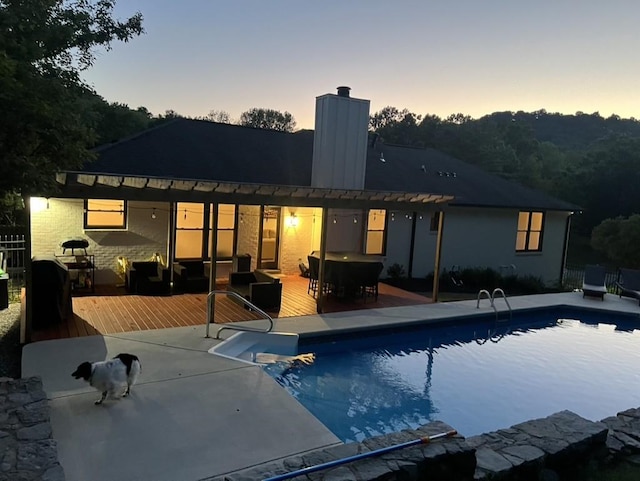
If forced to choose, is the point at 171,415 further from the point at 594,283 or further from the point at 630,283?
the point at 630,283

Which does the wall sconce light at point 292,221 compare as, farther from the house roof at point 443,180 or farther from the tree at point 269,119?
the tree at point 269,119

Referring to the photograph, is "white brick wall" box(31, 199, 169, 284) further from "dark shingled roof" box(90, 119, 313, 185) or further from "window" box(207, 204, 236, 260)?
"window" box(207, 204, 236, 260)

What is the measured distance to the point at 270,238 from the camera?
1372 centimetres

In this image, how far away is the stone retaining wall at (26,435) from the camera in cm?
354

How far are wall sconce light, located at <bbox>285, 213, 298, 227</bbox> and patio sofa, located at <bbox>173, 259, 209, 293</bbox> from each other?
10.6ft

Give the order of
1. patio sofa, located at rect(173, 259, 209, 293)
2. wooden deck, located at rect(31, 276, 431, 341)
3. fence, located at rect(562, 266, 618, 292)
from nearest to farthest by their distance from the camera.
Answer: wooden deck, located at rect(31, 276, 431, 341) < patio sofa, located at rect(173, 259, 209, 293) < fence, located at rect(562, 266, 618, 292)

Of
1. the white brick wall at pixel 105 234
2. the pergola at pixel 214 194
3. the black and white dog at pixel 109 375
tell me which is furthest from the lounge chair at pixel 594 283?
the black and white dog at pixel 109 375

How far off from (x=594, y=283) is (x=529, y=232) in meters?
3.93

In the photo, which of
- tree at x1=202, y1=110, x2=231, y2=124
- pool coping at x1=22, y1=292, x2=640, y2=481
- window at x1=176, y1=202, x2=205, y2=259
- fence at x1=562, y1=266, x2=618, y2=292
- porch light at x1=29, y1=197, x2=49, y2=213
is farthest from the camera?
tree at x1=202, y1=110, x2=231, y2=124

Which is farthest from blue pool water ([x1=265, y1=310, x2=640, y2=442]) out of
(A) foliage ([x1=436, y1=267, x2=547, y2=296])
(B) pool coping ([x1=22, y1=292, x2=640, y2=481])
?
(A) foliage ([x1=436, y1=267, x2=547, y2=296])

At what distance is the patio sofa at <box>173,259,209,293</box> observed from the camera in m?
11.0

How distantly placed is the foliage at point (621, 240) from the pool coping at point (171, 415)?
2303 centimetres

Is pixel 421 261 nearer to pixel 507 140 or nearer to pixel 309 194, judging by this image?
pixel 309 194

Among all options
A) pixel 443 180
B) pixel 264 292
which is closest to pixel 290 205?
pixel 264 292
